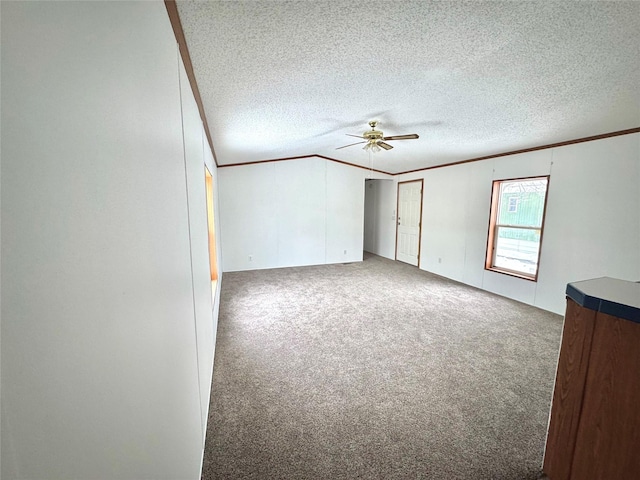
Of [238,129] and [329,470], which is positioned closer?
[329,470]

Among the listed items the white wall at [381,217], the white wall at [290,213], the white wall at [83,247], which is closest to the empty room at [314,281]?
the white wall at [83,247]

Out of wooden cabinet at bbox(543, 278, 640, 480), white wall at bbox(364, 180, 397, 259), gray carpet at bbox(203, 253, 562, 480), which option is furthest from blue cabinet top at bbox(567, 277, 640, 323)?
white wall at bbox(364, 180, 397, 259)

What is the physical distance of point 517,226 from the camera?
4.07 m

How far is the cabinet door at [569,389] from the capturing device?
49.8 inches

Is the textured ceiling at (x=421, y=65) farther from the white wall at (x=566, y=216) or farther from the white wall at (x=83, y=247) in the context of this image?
the white wall at (x=83, y=247)

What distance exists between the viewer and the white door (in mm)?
6160

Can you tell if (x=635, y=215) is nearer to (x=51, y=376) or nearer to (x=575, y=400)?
(x=575, y=400)

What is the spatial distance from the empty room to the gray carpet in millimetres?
19

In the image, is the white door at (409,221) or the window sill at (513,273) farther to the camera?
the white door at (409,221)

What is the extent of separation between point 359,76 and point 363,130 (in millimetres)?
1587

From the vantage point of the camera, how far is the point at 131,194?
0.65 m

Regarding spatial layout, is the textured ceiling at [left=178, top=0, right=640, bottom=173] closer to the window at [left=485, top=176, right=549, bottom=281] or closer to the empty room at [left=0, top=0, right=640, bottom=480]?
the empty room at [left=0, top=0, right=640, bottom=480]

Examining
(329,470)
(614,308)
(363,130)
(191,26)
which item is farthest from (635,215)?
(191,26)

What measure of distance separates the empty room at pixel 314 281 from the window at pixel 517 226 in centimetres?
3
